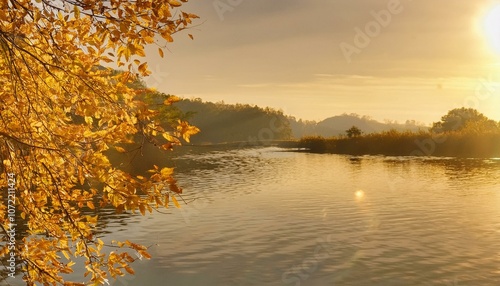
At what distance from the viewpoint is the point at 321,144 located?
75.6 m

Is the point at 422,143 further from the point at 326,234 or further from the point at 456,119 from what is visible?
the point at 456,119

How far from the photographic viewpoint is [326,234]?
1894 cm

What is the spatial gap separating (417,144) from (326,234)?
45569 millimetres

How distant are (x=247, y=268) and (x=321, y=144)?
61.7 m

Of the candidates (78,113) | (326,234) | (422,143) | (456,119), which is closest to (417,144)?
(422,143)

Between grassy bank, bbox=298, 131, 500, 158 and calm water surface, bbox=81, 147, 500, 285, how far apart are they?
2110cm

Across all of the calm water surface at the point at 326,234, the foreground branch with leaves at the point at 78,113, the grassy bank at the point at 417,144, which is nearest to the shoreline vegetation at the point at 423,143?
the grassy bank at the point at 417,144

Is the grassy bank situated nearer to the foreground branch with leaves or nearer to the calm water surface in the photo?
the calm water surface

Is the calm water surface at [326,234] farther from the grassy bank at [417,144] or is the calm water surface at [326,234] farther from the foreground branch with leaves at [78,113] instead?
the grassy bank at [417,144]

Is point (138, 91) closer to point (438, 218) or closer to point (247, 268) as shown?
point (247, 268)

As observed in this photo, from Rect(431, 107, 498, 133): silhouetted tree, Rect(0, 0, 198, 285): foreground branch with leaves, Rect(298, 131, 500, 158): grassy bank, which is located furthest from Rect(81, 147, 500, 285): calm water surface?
Rect(431, 107, 498, 133): silhouetted tree

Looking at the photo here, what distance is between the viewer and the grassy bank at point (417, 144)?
5322 centimetres

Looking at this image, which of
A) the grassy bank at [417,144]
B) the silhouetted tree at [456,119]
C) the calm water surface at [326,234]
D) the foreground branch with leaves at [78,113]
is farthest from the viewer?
the silhouetted tree at [456,119]

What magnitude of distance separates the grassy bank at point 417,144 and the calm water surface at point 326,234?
21.1 metres
